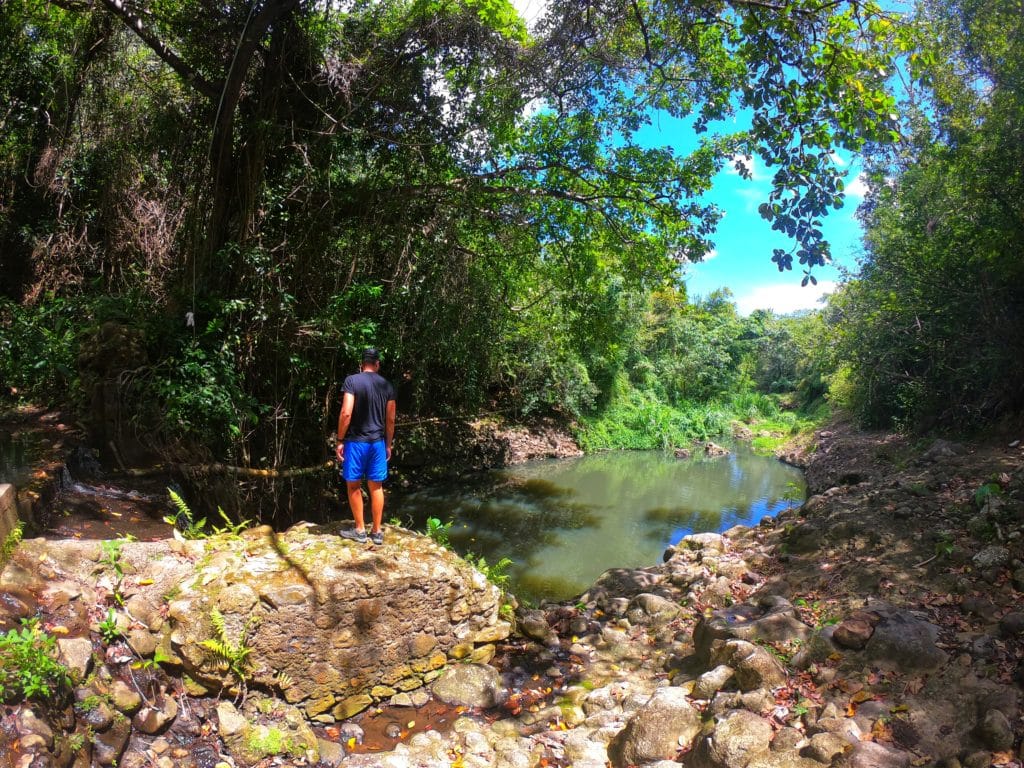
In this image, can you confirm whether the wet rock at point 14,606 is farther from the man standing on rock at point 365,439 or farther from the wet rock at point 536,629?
the wet rock at point 536,629

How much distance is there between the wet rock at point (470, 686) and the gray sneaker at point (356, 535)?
1317 mm

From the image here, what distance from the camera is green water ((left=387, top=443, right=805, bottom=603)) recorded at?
352 inches

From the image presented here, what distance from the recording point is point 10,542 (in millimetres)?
3668

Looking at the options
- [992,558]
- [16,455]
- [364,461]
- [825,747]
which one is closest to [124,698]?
[364,461]

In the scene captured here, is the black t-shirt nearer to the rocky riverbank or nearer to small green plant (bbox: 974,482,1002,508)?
the rocky riverbank

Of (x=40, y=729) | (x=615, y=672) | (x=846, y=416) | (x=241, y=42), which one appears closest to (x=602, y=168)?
(x=241, y=42)

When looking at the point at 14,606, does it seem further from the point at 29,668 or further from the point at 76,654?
the point at 29,668

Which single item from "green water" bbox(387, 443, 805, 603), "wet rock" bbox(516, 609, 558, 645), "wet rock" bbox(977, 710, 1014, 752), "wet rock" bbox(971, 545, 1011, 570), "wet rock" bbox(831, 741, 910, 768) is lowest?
"green water" bbox(387, 443, 805, 603)

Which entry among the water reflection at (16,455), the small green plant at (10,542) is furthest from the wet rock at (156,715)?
the water reflection at (16,455)

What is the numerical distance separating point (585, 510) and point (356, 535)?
7880 mm

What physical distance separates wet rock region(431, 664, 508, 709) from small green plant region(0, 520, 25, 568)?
3.10 metres

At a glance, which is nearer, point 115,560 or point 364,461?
point 115,560

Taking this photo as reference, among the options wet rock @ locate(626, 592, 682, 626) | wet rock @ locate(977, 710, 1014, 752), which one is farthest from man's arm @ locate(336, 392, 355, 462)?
wet rock @ locate(977, 710, 1014, 752)

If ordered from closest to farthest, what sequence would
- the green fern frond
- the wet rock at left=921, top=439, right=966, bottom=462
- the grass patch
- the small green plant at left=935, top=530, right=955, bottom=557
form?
the green fern frond, the small green plant at left=935, top=530, right=955, bottom=557, the wet rock at left=921, top=439, right=966, bottom=462, the grass patch
